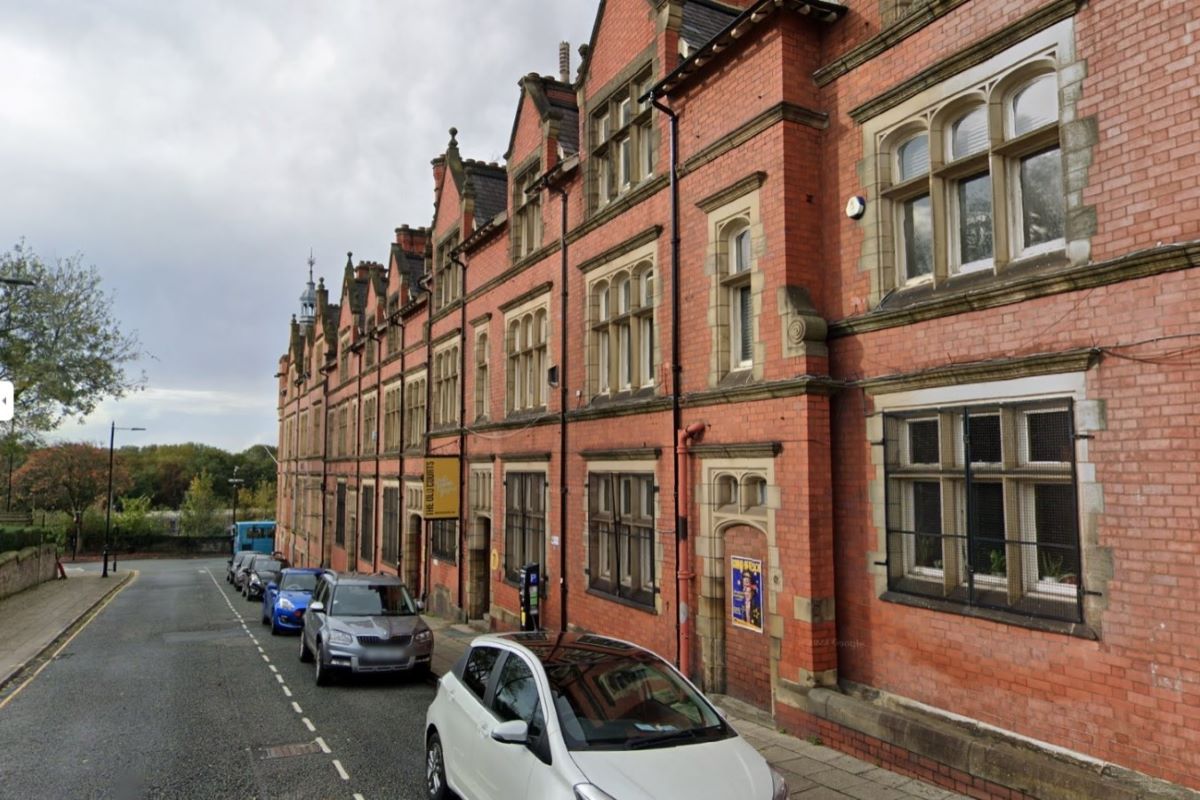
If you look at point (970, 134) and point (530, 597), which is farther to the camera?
point (530, 597)

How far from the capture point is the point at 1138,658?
597 centimetres

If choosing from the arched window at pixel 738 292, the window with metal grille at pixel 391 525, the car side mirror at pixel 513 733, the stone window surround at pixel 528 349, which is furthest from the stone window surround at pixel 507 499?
the car side mirror at pixel 513 733

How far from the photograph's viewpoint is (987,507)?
288 inches

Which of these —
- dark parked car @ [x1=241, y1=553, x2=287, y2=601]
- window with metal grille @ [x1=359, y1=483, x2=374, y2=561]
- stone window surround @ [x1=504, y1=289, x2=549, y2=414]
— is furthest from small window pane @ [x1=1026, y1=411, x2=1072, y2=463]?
dark parked car @ [x1=241, y1=553, x2=287, y2=601]

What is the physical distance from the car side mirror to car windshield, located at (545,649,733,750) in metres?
0.26

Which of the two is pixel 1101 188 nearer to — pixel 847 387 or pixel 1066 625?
pixel 847 387

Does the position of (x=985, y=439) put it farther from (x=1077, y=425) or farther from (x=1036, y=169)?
(x=1036, y=169)

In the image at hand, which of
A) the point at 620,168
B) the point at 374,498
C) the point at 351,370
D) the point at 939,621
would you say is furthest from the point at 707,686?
the point at 351,370

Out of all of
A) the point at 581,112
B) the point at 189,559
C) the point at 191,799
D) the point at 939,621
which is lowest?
the point at 189,559

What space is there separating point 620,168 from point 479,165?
31.9 ft

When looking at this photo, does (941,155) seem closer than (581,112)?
Yes

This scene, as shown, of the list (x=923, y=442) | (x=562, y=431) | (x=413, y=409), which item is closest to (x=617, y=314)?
(x=562, y=431)

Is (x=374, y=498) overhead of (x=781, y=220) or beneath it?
beneath

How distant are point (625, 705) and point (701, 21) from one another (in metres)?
10.8
